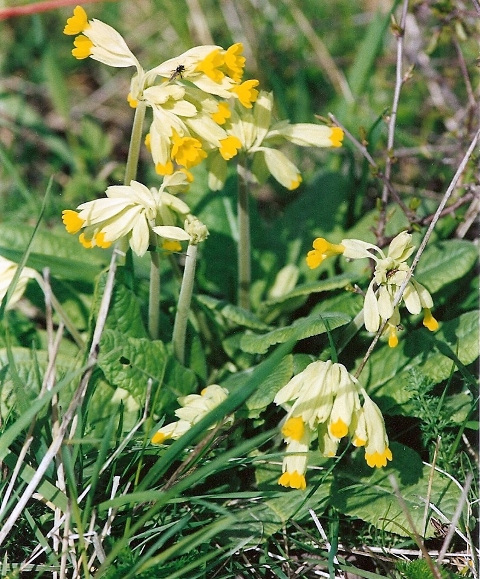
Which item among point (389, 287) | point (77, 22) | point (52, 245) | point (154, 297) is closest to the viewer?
point (389, 287)

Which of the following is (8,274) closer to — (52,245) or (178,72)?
(52,245)

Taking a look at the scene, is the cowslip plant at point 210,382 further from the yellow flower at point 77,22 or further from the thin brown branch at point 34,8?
the thin brown branch at point 34,8

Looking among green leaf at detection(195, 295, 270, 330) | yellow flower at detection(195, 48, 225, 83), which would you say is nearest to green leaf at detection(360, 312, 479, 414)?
green leaf at detection(195, 295, 270, 330)

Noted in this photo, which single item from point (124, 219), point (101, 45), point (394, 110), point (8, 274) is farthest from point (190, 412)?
point (394, 110)

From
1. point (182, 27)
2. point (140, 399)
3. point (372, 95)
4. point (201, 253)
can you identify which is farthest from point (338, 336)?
point (372, 95)

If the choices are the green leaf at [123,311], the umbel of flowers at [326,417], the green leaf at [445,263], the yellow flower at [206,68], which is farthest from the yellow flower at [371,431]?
the yellow flower at [206,68]

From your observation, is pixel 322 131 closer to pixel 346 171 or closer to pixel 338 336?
pixel 338 336

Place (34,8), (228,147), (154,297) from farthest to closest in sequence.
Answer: (34,8)
(154,297)
(228,147)
